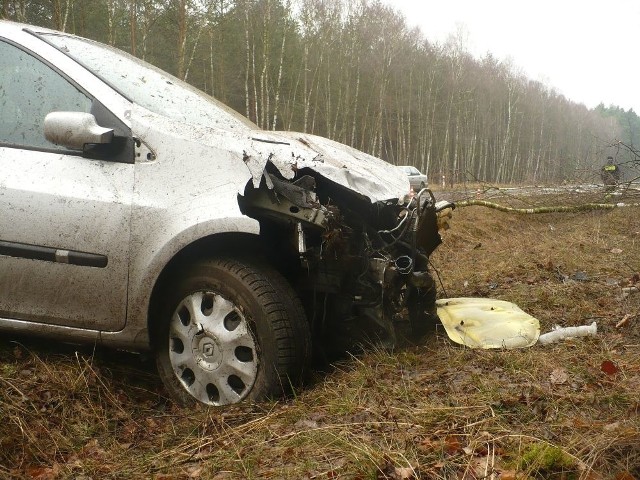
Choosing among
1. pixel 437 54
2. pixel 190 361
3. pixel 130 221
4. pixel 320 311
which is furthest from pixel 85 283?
pixel 437 54

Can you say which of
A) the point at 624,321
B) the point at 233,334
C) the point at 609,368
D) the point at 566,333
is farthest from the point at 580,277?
Result: the point at 233,334

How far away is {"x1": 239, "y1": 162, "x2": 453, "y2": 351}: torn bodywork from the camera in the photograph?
3.03 meters

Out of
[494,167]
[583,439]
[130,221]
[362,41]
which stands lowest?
[583,439]

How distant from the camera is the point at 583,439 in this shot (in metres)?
2.20

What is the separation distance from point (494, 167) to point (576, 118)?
24044 millimetres

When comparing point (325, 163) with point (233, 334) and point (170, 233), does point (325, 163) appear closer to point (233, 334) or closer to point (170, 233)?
point (170, 233)

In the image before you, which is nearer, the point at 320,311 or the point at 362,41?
the point at 320,311

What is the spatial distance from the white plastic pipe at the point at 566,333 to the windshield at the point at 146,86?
86.1 inches

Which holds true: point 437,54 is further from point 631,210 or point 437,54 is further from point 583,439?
point 583,439

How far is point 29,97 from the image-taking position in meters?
3.29

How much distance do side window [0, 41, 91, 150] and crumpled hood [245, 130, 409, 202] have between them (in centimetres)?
94

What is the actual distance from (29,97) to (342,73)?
38050 mm

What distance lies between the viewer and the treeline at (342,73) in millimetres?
24688

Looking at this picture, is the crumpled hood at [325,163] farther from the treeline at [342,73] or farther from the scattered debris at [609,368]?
→ the treeline at [342,73]
